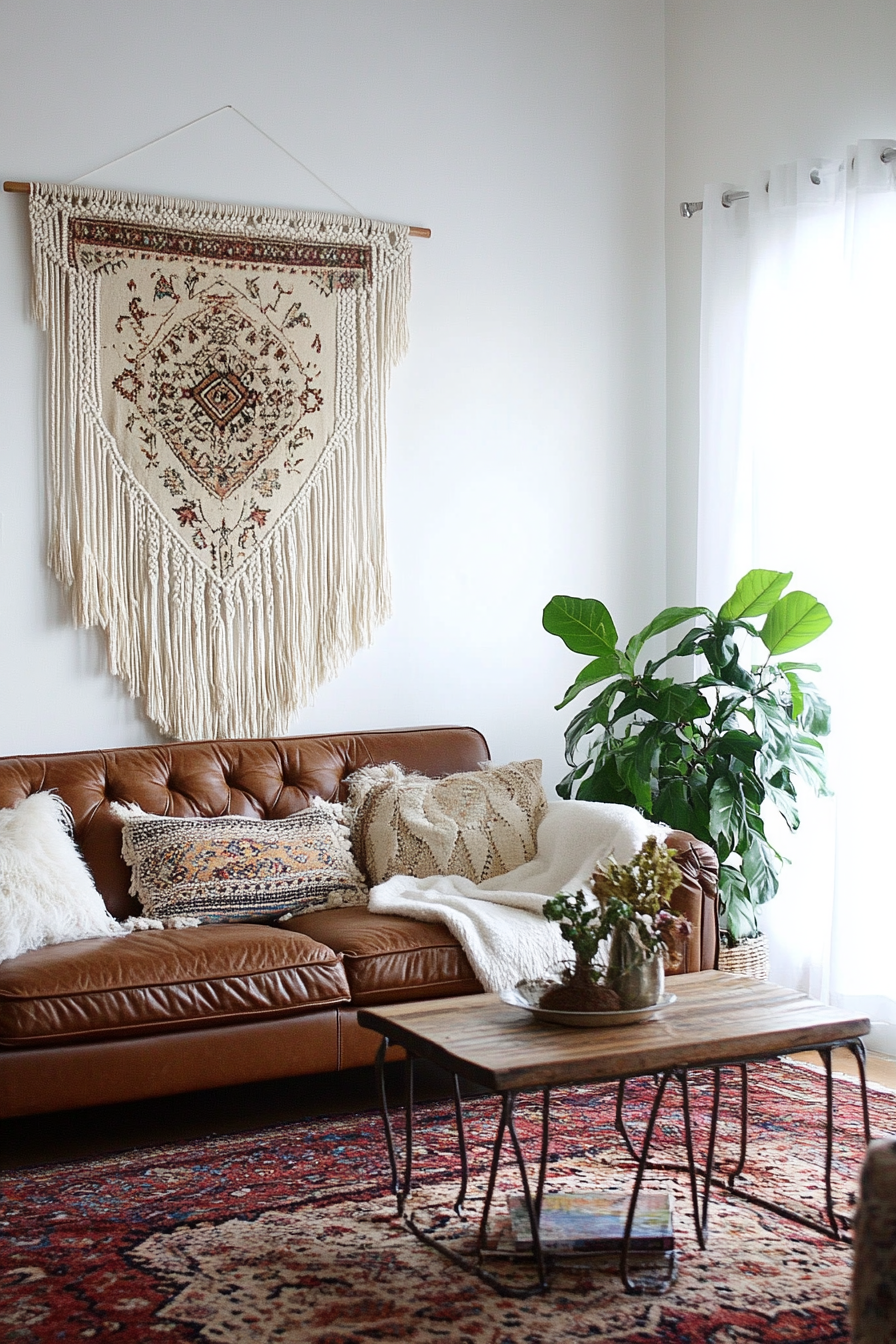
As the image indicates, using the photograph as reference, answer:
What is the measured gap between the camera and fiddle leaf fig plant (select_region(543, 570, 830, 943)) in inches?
135

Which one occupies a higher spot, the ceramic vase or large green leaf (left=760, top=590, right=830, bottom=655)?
large green leaf (left=760, top=590, right=830, bottom=655)

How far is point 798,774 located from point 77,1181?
198 cm

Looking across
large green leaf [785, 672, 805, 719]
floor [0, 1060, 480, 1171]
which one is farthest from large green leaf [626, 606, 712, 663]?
floor [0, 1060, 480, 1171]

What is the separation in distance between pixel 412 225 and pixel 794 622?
5.37ft

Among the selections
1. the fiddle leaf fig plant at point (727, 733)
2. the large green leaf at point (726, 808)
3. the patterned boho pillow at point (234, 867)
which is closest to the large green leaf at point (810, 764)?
the fiddle leaf fig plant at point (727, 733)

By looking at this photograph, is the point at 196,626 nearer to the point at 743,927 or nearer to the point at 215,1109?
the point at 215,1109

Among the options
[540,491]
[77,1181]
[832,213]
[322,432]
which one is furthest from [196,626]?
[832,213]

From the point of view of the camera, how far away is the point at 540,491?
4.16 m

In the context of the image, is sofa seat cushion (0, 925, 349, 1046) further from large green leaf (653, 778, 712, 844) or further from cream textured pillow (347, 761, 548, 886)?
large green leaf (653, 778, 712, 844)

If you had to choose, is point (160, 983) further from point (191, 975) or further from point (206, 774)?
point (206, 774)

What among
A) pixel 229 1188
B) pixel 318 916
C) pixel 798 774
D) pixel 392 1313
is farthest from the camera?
pixel 798 774

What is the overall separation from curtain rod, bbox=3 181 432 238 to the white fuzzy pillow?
1.56 meters

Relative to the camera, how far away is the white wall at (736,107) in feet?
11.7

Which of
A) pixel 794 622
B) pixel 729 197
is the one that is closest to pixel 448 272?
pixel 729 197
